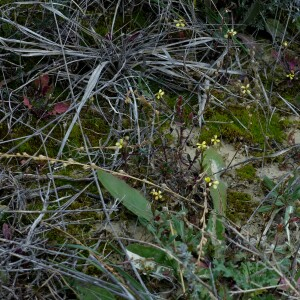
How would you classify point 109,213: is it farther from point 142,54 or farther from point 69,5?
point 69,5

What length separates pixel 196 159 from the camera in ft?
8.75

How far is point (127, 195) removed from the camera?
96.2 inches

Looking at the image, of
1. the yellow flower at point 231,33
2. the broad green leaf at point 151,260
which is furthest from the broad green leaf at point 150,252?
the yellow flower at point 231,33

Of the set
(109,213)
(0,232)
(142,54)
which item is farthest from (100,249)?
(142,54)

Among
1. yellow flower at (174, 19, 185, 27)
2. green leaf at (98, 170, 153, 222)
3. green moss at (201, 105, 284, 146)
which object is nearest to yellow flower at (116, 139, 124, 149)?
green leaf at (98, 170, 153, 222)

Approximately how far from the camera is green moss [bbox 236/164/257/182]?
2.68 m

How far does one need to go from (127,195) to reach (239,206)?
47 centimetres

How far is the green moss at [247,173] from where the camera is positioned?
268cm

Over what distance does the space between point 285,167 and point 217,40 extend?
2.67 feet

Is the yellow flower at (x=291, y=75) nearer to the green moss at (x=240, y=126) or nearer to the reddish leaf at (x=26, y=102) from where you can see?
the green moss at (x=240, y=126)

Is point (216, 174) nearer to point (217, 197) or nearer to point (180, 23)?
point (217, 197)

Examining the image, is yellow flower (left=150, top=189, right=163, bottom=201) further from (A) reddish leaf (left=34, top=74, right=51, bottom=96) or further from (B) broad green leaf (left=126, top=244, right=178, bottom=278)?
(A) reddish leaf (left=34, top=74, right=51, bottom=96)

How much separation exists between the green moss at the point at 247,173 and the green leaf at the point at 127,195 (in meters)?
0.48

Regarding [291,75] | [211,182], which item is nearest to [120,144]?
[211,182]
